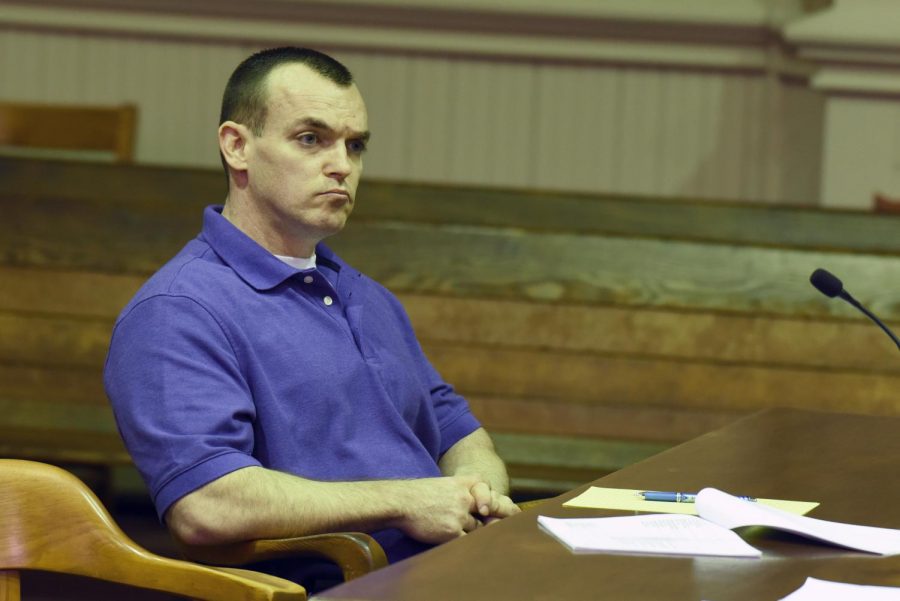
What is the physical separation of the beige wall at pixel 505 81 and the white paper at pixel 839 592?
4.03 metres

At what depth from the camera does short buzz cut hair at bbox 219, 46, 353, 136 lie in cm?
236

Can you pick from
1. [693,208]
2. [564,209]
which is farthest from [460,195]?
[693,208]

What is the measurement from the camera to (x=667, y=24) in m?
5.27

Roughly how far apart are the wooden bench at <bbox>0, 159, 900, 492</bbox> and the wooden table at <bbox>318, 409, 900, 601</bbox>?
5.43 feet

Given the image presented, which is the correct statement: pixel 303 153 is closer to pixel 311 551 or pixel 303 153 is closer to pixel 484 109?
pixel 311 551

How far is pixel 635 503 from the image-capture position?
6.06 feet

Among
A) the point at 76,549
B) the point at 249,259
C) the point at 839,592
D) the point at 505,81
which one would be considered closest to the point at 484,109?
the point at 505,81

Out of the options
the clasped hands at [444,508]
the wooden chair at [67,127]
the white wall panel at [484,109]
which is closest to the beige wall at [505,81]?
the white wall panel at [484,109]

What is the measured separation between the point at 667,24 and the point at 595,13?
26 centimetres

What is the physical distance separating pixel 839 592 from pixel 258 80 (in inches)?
53.3

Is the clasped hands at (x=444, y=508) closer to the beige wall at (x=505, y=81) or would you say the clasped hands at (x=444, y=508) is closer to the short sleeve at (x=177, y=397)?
the short sleeve at (x=177, y=397)

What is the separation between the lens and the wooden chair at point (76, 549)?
173 cm

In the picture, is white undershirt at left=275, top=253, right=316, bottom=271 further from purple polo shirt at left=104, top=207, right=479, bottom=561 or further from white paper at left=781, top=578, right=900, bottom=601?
white paper at left=781, top=578, right=900, bottom=601

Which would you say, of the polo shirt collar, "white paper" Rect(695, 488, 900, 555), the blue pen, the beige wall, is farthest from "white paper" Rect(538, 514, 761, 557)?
the beige wall
